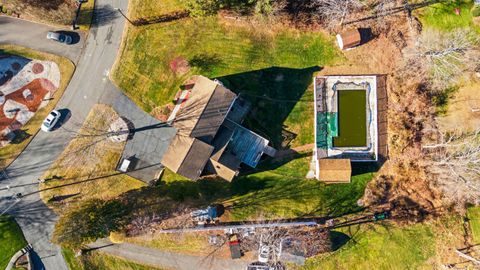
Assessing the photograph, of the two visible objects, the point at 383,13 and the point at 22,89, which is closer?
the point at 22,89

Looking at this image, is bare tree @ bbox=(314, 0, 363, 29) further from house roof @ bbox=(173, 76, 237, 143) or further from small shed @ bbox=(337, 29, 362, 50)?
house roof @ bbox=(173, 76, 237, 143)

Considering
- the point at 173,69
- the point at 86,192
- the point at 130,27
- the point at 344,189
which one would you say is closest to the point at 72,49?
Answer: the point at 130,27

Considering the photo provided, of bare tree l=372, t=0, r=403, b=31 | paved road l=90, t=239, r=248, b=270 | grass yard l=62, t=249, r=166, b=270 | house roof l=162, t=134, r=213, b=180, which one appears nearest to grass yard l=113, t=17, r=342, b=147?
house roof l=162, t=134, r=213, b=180

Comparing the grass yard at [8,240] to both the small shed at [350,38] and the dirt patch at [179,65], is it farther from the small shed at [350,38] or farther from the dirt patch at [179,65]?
the small shed at [350,38]

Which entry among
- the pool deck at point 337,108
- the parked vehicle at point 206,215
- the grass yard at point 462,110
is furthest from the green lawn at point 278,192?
the grass yard at point 462,110

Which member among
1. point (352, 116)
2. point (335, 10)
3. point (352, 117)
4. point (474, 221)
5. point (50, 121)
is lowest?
point (474, 221)

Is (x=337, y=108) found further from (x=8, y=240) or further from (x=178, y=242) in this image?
(x=8, y=240)

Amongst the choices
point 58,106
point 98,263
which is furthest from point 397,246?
point 58,106
